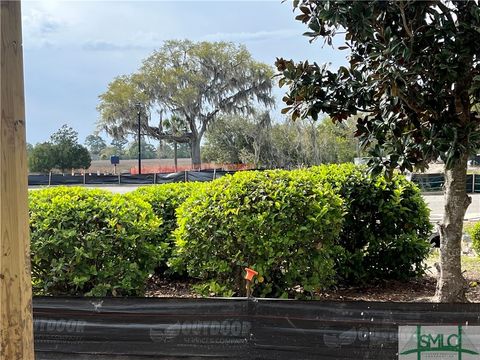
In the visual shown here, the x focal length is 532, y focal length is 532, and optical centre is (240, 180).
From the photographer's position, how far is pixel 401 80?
3.64 metres

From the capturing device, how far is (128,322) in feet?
12.2

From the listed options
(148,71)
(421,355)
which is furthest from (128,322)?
(148,71)

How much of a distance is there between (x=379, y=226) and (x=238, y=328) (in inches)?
127

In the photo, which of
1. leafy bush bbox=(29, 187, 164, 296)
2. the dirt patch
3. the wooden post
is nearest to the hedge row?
leafy bush bbox=(29, 187, 164, 296)

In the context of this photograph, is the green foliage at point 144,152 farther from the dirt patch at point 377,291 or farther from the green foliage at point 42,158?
the dirt patch at point 377,291

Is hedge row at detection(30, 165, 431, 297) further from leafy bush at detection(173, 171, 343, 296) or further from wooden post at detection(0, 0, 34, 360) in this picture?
wooden post at detection(0, 0, 34, 360)

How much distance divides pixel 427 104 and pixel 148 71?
5045cm

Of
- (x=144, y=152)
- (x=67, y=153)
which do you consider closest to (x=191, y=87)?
(x=67, y=153)

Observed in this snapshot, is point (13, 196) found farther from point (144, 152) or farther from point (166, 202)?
point (144, 152)

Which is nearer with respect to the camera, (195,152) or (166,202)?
(166,202)

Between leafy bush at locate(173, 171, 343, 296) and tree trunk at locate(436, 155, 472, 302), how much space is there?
39.0 inches

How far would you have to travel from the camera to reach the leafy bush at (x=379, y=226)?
622 centimetres

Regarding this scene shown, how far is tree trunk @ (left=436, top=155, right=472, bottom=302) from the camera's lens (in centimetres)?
467

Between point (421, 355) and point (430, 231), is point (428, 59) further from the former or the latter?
point (430, 231)
